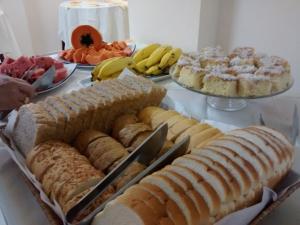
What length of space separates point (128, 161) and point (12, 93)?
453 mm

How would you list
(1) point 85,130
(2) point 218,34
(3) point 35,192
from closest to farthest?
(3) point 35,192 < (1) point 85,130 < (2) point 218,34

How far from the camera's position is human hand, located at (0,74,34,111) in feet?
Answer: 2.47

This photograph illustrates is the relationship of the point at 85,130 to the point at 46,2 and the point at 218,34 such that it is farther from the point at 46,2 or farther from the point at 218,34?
the point at 46,2

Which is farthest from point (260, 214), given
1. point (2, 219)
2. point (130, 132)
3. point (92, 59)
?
point (92, 59)

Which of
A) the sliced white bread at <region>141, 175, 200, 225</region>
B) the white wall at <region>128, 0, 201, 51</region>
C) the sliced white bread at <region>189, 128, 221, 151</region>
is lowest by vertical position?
the sliced white bread at <region>189, 128, 221, 151</region>

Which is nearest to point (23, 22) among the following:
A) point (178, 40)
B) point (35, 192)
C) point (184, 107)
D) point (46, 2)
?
point (46, 2)

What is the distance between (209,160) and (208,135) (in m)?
0.13

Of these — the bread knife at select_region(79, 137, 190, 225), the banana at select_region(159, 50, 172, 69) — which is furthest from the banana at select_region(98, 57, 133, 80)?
the bread knife at select_region(79, 137, 190, 225)

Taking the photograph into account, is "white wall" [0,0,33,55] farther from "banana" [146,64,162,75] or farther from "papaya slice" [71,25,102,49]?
"banana" [146,64,162,75]

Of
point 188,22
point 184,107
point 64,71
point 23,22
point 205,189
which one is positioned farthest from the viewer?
point 23,22

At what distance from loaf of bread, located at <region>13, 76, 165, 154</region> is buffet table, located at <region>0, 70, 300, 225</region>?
0.07 metres

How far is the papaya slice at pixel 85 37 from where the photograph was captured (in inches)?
48.3

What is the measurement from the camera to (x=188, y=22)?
129cm

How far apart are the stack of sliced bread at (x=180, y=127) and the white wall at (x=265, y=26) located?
0.83 metres
